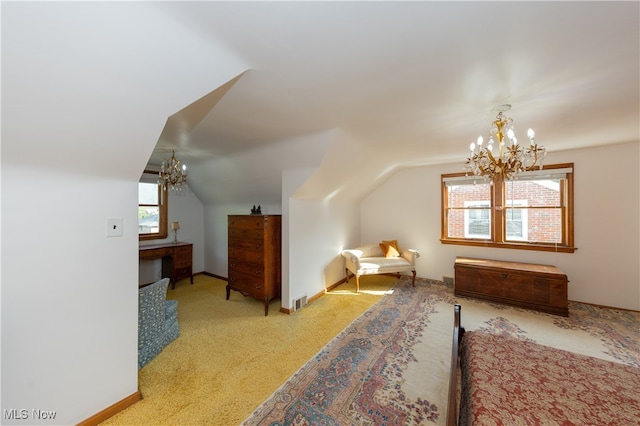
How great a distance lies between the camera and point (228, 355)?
2.36 meters

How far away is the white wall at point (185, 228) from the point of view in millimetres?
4523

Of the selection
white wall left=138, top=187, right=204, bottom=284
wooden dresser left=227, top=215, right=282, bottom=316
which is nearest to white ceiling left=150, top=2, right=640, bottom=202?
wooden dresser left=227, top=215, right=282, bottom=316

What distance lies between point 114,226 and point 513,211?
5438mm

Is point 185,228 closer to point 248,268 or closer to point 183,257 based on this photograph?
point 183,257

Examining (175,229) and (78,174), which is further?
(175,229)

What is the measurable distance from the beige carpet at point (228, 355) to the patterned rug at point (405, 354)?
7.3 inches

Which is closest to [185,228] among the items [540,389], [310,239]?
[310,239]

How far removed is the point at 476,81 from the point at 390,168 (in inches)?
114

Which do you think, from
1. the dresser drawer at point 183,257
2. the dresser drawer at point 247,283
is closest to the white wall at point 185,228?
the dresser drawer at point 183,257

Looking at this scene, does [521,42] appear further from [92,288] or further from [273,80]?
[92,288]

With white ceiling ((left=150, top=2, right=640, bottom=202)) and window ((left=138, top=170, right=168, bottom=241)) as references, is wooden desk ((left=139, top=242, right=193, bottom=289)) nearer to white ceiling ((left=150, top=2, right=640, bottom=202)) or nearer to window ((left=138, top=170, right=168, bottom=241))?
window ((left=138, top=170, right=168, bottom=241))

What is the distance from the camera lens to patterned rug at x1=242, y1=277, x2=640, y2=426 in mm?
1707

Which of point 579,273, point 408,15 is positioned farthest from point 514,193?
point 408,15

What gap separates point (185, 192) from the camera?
16.7 feet
